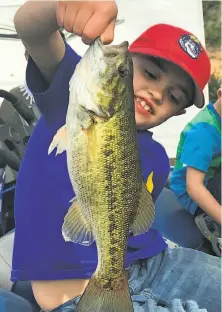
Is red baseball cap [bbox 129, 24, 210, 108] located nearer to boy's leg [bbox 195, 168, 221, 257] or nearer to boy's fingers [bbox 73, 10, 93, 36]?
boy's fingers [bbox 73, 10, 93, 36]

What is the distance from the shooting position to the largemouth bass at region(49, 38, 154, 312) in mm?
1208

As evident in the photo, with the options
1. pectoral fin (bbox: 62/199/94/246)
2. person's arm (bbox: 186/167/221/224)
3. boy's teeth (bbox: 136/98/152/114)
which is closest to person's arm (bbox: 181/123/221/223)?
person's arm (bbox: 186/167/221/224)

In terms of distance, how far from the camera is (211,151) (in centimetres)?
286

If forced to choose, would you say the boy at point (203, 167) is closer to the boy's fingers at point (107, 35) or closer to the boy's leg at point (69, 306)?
the boy's leg at point (69, 306)

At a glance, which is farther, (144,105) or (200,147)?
(200,147)

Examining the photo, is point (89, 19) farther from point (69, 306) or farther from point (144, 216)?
point (69, 306)

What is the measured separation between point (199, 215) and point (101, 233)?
1.70 metres

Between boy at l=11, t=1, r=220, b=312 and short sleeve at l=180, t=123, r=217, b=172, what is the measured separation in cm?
73

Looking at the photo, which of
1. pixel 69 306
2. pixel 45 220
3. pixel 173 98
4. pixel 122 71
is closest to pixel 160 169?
pixel 173 98

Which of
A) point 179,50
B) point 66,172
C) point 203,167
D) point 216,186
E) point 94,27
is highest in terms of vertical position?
point 94,27

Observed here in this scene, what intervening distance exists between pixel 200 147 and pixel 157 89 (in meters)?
1.00

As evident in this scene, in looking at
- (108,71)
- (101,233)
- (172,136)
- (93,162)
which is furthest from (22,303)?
(172,136)

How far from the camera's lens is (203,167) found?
9.29 ft

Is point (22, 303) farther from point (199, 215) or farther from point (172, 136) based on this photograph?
point (172, 136)
